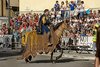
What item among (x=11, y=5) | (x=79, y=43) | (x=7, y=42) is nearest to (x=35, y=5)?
(x=7, y=42)

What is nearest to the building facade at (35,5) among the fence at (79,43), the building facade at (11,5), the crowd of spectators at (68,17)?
the crowd of spectators at (68,17)

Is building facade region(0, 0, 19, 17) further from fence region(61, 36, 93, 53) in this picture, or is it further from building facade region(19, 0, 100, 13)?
fence region(61, 36, 93, 53)

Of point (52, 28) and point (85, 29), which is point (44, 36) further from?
point (85, 29)

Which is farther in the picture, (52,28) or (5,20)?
(5,20)

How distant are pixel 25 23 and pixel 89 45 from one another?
6.30 m

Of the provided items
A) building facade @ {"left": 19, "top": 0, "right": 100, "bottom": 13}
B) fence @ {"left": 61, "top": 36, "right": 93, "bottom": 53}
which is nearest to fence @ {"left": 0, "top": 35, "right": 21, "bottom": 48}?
building facade @ {"left": 19, "top": 0, "right": 100, "bottom": 13}

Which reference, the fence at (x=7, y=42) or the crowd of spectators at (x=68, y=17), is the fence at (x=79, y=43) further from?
the fence at (x=7, y=42)

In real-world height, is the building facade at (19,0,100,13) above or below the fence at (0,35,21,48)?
above

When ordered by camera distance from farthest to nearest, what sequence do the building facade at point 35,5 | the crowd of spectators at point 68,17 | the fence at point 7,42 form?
1. the building facade at point 35,5
2. the fence at point 7,42
3. the crowd of spectators at point 68,17

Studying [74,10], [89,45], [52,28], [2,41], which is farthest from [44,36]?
[2,41]

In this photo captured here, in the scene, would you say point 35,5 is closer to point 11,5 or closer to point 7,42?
point 7,42

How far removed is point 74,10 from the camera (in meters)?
27.7

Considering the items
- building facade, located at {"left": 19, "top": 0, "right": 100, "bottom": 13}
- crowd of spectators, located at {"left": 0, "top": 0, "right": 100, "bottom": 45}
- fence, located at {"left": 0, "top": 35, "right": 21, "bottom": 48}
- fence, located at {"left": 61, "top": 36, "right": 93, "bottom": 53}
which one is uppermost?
building facade, located at {"left": 19, "top": 0, "right": 100, "bottom": 13}

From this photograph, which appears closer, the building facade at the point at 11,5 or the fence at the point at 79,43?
the fence at the point at 79,43
